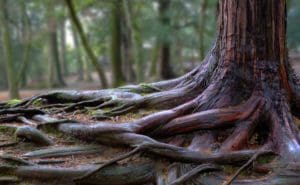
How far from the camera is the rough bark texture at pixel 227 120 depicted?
4.40 meters

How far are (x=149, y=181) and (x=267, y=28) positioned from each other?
6.78ft

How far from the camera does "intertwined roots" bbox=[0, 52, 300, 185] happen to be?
4.38 m

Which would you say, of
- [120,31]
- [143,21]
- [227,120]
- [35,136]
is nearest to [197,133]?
[227,120]

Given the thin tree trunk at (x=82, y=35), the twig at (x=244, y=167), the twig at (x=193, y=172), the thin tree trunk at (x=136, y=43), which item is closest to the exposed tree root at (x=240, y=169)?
the twig at (x=244, y=167)

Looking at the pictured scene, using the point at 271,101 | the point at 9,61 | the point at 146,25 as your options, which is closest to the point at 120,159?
the point at 271,101

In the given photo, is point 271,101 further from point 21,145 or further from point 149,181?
point 21,145

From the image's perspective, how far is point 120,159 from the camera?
4.46 metres

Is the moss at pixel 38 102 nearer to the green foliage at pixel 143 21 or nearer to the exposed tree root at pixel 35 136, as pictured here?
the exposed tree root at pixel 35 136

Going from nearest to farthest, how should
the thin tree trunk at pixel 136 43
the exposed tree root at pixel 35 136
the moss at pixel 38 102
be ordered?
1. the exposed tree root at pixel 35 136
2. the moss at pixel 38 102
3. the thin tree trunk at pixel 136 43

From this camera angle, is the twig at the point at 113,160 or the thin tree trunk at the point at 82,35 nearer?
the twig at the point at 113,160

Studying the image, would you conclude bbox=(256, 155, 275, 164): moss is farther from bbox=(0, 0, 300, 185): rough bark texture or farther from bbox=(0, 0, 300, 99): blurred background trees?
bbox=(0, 0, 300, 99): blurred background trees

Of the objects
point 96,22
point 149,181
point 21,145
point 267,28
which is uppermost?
point 96,22

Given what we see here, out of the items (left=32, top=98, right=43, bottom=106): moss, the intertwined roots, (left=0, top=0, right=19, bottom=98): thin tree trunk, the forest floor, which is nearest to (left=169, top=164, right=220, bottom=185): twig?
the intertwined roots

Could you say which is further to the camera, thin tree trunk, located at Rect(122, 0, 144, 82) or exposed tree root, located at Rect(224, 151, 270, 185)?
thin tree trunk, located at Rect(122, 0, 144, 82)
